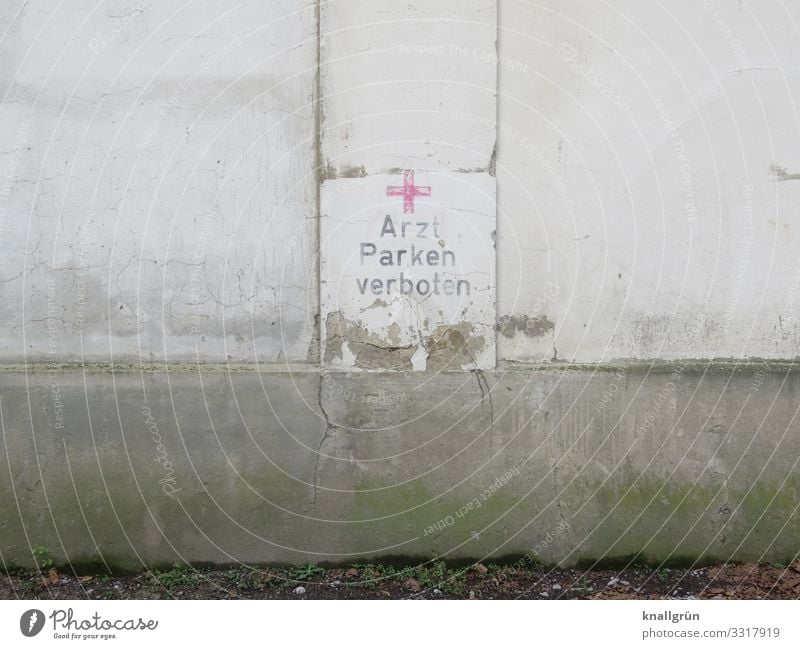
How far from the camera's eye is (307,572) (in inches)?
168

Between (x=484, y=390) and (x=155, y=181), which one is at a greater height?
(x=155, y=181)

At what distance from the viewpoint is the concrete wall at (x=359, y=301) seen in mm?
4230

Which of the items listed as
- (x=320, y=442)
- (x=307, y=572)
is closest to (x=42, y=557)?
(x=307, y=572)

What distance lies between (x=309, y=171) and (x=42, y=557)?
2.55 meters

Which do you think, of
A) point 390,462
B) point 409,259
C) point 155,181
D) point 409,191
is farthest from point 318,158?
point 390,462

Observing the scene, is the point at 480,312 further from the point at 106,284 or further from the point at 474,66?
the point at 106,284

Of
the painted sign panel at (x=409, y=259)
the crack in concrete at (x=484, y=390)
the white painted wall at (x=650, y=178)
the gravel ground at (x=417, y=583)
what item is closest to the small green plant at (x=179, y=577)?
the gravel ground at (x=417, y=583)

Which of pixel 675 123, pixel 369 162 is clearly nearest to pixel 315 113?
pixel 369 162

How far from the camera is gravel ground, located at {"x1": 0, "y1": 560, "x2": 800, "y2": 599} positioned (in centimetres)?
412

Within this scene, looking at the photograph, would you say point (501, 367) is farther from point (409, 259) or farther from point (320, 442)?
point (320, 442)

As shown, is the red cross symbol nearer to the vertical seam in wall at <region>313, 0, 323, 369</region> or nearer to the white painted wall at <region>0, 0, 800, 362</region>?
the white painted wall at <region>0, 0, 800, 362</region>

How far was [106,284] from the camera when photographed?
4254 millimetres

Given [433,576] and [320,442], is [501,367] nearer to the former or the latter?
[320,442]

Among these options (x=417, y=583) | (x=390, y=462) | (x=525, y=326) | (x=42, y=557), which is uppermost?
(x=525, y=326)
